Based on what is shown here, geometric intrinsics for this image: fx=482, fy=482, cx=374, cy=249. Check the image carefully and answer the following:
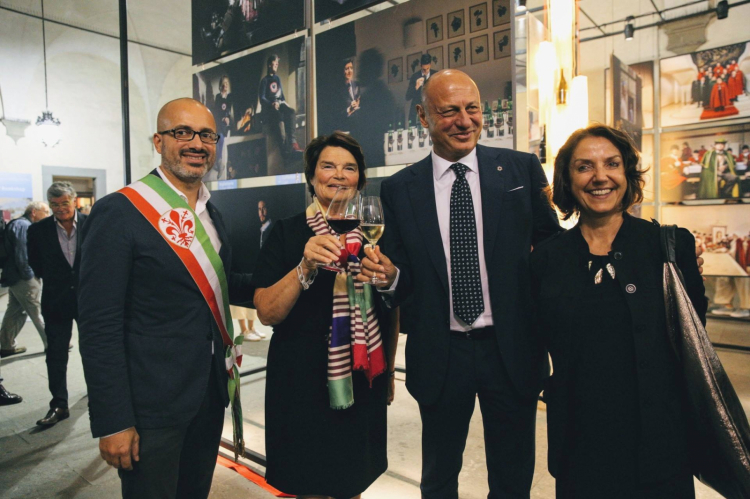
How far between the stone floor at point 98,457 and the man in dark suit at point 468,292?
1.19 metres

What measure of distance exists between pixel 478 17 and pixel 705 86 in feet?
23.8

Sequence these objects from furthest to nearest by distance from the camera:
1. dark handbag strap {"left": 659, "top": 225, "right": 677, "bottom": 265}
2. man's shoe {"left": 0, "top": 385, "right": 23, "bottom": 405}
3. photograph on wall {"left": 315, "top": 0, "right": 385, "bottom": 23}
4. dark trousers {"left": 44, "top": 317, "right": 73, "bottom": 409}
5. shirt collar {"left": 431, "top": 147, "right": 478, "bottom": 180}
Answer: man's shoe {"left": 0, "top": 385, "right": 23, "bottom": 405}, dark trousers {"left": 44, "top": 317, "right": 73, "bottom": 409}, photograph on wall {"left": 315, "top": 0, "right": 385, "bottom": 23}, shirt collar {"left": 431, "top": 147, "right": 478, "bottom": 180}, dark handbag strap {"left": 659, "top": 225, "right": 677, "bottom": 265}

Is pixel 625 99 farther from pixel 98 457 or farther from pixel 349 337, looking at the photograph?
A: pixel 98 457

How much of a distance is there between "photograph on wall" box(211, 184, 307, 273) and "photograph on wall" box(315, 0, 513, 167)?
491 millimetres

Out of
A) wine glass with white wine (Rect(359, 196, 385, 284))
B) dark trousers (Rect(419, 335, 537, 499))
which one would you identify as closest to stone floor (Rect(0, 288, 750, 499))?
dark trousers (Rect(419, 335, 537, 499))

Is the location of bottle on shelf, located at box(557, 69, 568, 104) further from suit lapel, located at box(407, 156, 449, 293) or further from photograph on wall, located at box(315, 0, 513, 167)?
suit lapel, located at box(407, 156, 449, 293)

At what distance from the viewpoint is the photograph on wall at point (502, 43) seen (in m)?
2.41

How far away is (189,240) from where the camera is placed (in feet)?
5.57

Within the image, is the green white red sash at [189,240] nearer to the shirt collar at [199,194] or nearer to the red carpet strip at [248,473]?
the shirt collar at [199,194]

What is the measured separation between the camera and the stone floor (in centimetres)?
275

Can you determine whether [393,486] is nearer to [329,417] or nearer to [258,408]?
[329,417]

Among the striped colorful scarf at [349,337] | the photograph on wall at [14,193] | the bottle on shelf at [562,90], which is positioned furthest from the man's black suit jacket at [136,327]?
the photograph on wall at [14,193]

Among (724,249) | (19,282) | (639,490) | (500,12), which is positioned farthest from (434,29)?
(724,249)

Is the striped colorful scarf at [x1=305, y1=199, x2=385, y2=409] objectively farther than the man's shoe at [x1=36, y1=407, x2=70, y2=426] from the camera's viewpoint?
No
